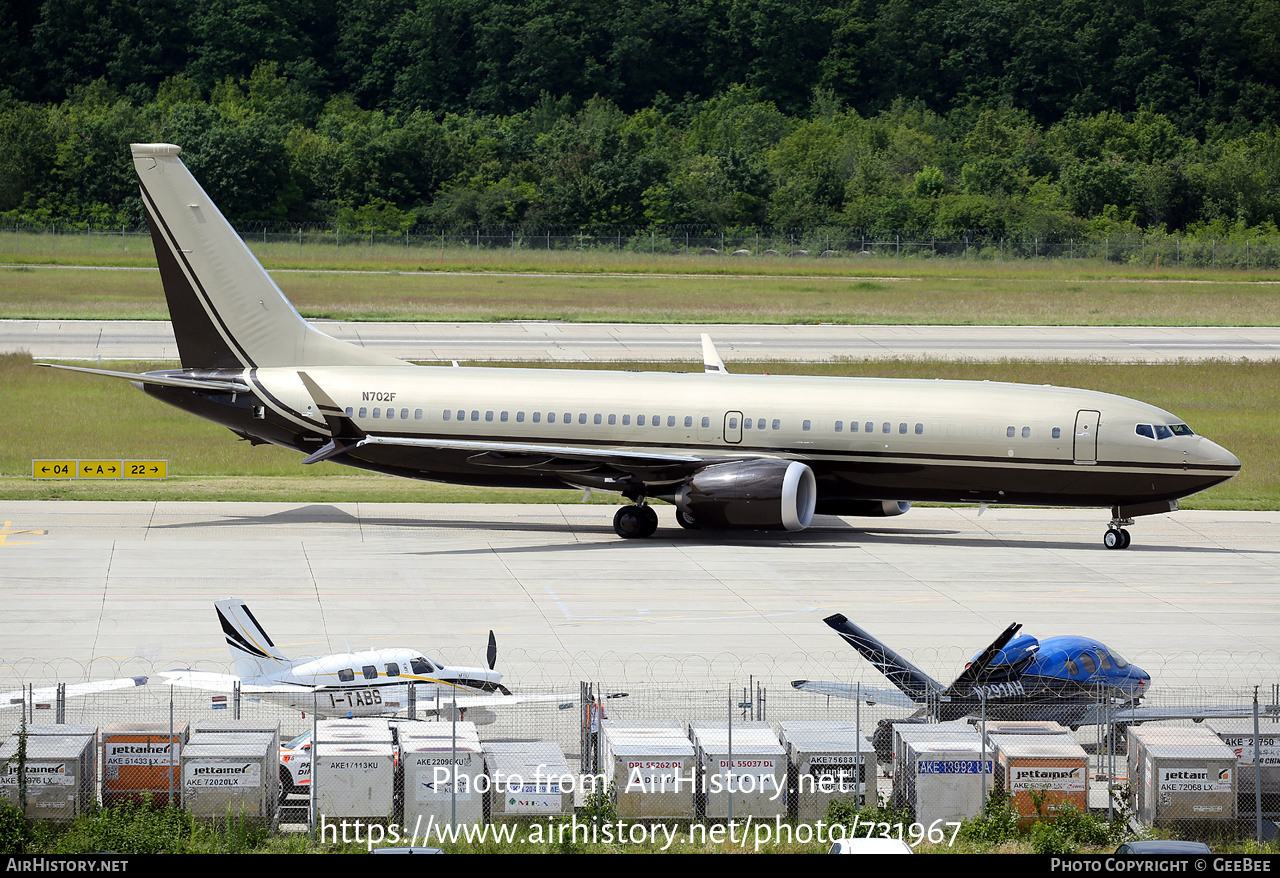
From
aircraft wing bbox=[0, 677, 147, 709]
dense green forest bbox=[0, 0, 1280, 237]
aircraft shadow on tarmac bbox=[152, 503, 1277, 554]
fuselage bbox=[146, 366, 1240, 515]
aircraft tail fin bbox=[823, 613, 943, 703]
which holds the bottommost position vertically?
aircraft shadow on tarmac bbox=[152, 503, 1277, 554]

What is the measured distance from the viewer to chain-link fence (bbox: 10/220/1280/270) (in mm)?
119875

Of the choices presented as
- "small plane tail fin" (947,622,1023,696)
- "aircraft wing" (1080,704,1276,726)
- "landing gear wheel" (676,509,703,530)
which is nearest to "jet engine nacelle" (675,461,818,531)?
"landing gear wheel" (676,509,703,530)

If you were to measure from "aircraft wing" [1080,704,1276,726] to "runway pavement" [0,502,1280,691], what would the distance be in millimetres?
4063

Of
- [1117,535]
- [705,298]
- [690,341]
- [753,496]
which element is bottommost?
[1117,535]

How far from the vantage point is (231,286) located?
41375mm

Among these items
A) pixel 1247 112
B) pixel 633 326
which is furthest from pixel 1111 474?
pixel 1247 112

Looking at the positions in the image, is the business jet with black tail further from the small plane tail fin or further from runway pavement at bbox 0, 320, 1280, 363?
runway pavement at bbox 0, 320, 1280, 363

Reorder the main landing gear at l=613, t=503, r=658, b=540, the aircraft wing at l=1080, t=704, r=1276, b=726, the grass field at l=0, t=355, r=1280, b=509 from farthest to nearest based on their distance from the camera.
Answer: the grass field at l=0, t=355, r=1280, b=509, the main landing gear at l=613, t=503, r=658, b=540, the aircraft wing at l=1080, t=704, r=1276, b=726

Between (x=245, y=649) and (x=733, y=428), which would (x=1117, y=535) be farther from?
(x=245, y=649)

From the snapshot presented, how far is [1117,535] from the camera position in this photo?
38.2 meters

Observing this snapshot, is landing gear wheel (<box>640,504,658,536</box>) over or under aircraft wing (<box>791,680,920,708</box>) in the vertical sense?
under

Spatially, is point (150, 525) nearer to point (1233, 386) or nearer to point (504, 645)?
point (504, 645)

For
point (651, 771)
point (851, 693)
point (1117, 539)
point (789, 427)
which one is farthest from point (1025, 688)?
point (1117, 539)

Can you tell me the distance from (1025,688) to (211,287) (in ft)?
89.4
